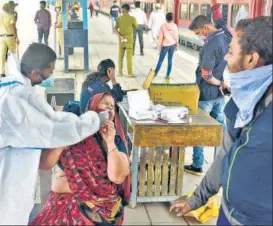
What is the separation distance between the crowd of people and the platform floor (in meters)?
0.36

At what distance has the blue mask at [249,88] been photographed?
160 cm

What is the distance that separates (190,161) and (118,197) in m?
2.96

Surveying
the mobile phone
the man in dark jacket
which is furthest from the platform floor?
the man in dark jacket

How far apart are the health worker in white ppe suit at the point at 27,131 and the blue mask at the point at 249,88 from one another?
69 centimetres

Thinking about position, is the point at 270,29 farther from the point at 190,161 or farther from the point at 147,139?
the point at 190,161

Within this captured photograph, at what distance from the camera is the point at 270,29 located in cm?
159

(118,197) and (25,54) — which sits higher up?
(25,54)

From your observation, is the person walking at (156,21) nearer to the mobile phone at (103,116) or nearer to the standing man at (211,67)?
the standing man at (211,67)

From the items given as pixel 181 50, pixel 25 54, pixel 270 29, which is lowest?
pixel 181 50

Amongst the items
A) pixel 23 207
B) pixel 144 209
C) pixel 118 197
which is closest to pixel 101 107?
pixel 118 197

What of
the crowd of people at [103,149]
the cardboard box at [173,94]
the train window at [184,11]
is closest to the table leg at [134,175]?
the cardboard box at [173,94]

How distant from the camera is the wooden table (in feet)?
11.6

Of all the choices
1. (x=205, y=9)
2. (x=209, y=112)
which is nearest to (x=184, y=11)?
(x=205, y=9)

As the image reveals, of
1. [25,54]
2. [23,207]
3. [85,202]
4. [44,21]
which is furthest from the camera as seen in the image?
[44,21]
